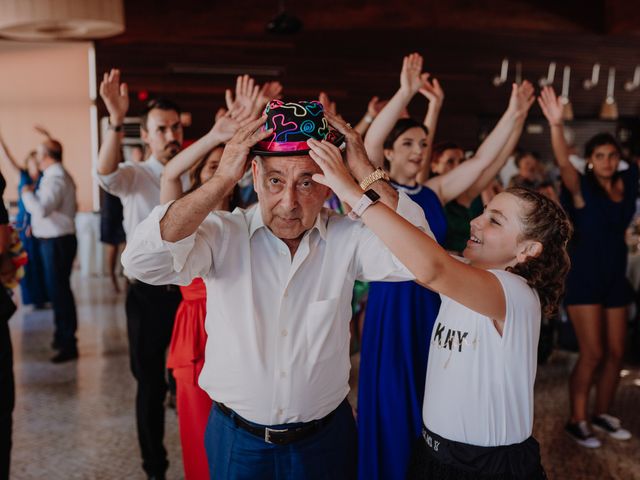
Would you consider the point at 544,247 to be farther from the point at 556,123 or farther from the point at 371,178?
the point at 556,123

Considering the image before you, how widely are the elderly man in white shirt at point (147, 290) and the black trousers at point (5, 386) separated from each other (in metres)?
0.58

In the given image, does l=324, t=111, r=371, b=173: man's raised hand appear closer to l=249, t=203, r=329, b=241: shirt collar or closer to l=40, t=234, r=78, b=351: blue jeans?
l=249, t=203, r=329, b=241: shirt collar

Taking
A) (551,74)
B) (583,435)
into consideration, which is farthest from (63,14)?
(551,74)

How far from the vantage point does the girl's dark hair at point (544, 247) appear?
1.72 meters

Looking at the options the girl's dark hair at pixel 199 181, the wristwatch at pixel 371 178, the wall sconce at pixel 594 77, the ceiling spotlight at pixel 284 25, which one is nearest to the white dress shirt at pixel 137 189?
the girl's dark hair at pixel 199 181

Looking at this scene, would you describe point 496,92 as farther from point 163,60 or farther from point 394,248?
point 394,248

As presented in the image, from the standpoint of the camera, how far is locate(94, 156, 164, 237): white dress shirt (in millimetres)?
3057

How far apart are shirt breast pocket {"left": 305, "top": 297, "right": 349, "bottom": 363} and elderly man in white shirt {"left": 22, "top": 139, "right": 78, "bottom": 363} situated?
3850 millimetres

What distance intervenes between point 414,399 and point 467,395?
72 centimetres

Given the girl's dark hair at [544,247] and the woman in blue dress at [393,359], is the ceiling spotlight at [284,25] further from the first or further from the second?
the girl's dark hair at [544,247]

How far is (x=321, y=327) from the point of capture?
1.56m

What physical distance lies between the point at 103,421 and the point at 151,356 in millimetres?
1029

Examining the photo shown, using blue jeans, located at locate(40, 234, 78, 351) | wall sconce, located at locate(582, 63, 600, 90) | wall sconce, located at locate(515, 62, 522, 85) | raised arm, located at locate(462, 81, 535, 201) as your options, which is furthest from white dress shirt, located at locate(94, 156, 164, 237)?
wall sconce, located at locate(582, 63, 600, 90)

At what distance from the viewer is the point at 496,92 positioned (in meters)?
9.65
